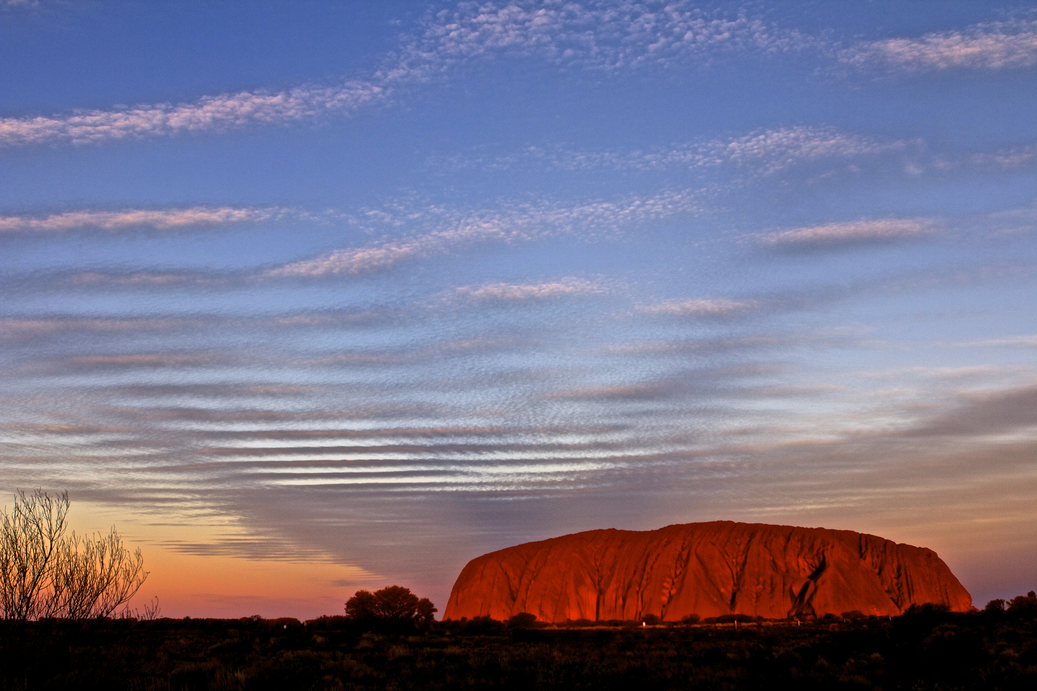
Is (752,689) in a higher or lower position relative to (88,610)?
lower

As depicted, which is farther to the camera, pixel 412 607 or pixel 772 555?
pixel 772 555

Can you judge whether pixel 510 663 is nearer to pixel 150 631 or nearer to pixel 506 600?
pixel 150 631

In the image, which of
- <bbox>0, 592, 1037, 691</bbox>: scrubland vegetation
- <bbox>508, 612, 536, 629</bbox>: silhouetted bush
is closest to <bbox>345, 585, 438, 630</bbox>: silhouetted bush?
<bbox>508, 612, 536, 629</bbox>: silhouetted bush

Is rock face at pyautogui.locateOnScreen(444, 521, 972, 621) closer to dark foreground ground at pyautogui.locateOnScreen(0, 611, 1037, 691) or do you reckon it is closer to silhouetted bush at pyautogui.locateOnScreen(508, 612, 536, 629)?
silhouetted bush at pyautogui.locateOnScreen(508, 612, 536, 629)

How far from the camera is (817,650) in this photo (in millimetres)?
23047

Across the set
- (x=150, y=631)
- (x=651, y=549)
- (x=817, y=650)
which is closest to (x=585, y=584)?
(x=651, y=549)

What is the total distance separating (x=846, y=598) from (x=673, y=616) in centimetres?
1522

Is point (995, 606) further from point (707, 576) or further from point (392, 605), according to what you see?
point (392, 605)

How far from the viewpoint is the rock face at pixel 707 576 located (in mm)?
67938

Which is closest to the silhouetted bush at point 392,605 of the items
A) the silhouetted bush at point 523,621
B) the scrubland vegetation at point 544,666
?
the silhouetted bush at point 523,621

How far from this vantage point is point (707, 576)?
2849 inches

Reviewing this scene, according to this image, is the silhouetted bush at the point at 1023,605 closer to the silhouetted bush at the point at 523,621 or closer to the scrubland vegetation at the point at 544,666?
the scrubland vegetation at the point at 544,666

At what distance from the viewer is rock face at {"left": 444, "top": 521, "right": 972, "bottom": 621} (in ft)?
223

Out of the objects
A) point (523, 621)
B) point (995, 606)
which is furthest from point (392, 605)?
point (995, 606)
